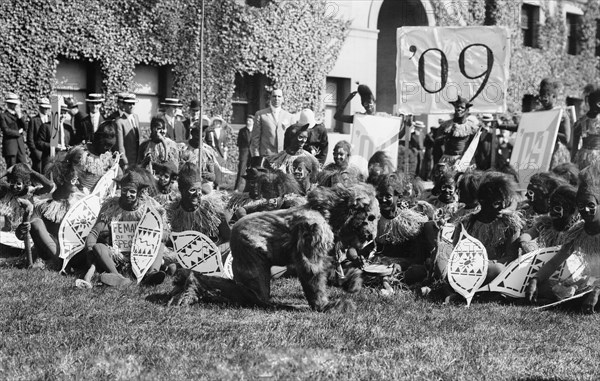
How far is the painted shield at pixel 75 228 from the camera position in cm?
832

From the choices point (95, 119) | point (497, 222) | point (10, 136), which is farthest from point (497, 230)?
point (10, 136)

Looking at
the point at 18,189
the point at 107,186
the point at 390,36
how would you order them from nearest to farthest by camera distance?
the point at 18,189 → the point at 107,186 → the point at 390,36

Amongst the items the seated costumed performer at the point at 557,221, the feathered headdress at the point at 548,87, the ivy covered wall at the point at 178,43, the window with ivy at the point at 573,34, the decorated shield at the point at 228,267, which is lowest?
the decorated shield at the point at 228,267

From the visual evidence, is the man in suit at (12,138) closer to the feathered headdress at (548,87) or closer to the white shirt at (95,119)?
the white shirt at (95,119)

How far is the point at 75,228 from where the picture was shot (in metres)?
8.41

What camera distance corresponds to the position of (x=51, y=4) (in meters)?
17.1

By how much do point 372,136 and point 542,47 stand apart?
1903cm

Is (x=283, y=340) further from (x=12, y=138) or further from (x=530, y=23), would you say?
(x=530, y=23)

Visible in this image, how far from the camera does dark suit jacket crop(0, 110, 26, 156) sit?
46.9 ft

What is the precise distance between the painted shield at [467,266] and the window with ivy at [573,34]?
25.5m

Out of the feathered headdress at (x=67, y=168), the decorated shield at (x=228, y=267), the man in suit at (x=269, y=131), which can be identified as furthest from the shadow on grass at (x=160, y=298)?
the man in suit at (x=269, y=131)

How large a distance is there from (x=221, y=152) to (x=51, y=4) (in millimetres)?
4308

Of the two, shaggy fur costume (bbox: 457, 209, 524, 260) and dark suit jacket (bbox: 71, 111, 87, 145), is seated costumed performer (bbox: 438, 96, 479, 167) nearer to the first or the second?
shaggy fur costume (bbox: 457, 209, 524, 260)

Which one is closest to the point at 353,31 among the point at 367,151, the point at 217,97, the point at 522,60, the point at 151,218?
the point at 217,97
